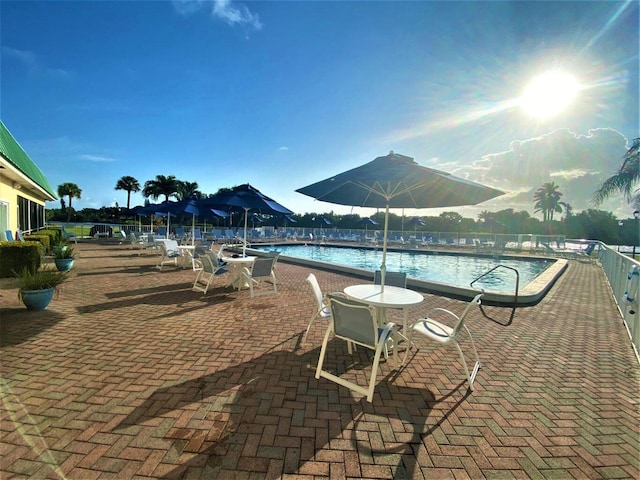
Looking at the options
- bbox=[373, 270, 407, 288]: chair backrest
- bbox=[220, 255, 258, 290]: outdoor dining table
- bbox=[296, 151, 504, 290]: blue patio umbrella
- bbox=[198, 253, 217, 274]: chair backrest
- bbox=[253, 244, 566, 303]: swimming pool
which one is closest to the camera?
bbox=[296, 151, 504, 290]: blue patio umbrella

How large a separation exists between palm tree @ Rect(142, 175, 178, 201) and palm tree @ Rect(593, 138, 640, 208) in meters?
48.3

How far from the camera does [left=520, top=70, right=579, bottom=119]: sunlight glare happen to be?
5691 millimetres

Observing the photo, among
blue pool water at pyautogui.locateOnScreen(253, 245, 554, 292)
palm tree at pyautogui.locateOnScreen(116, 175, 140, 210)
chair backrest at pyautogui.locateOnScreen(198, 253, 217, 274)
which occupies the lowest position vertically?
blue pool water at pyautogui.locateOnScreen(253, 245, 554, 292)

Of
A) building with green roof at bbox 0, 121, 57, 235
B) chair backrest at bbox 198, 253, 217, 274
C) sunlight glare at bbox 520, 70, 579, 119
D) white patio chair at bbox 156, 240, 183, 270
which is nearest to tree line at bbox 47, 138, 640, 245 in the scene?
building with green roof at bbox 0, 121, 57, 235

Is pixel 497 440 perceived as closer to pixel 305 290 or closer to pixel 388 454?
pixel 388 454

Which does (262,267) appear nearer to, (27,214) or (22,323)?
(22,323)

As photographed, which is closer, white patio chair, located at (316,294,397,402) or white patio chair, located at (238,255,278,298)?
white patio chair, located at (316,294,397,402)

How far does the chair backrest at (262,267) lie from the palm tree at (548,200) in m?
52.6

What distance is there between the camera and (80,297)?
5.30 m

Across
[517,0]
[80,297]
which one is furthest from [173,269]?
[517,0]

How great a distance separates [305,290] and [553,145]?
1252 inches

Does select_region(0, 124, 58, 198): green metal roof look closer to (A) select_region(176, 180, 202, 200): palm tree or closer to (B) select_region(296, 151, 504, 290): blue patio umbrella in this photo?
(B) select_region(296, 151, 504, 290): blue patio umbrella

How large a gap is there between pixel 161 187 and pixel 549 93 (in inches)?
1926

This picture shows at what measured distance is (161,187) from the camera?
4425 cm
